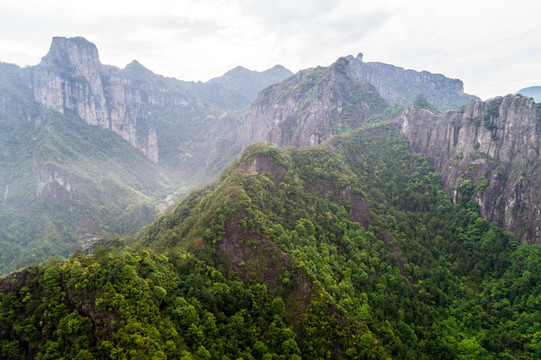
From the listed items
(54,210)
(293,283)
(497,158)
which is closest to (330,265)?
(293,283)

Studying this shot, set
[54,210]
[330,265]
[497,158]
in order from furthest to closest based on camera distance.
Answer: [54,210] < [497,158] < [330,265]

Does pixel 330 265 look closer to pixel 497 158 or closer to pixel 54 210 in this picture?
pixel 497 158

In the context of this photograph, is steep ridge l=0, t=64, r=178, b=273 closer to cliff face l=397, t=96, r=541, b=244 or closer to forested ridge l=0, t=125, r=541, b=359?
forested ridge l=0, t=125, r=541, b=359

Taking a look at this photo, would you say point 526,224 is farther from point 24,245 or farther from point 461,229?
point 24,245

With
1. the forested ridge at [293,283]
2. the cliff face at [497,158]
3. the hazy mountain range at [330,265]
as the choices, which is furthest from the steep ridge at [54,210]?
the cliff face at [497,158]

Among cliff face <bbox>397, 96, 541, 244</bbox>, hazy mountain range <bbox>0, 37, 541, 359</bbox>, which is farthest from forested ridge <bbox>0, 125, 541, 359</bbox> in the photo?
cliff face <bbox>397, 96, 541, 244</bbox>

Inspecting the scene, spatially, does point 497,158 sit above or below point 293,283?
above

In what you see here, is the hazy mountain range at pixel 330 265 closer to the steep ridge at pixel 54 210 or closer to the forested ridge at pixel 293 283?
the forested ridge at pixel 293 283
